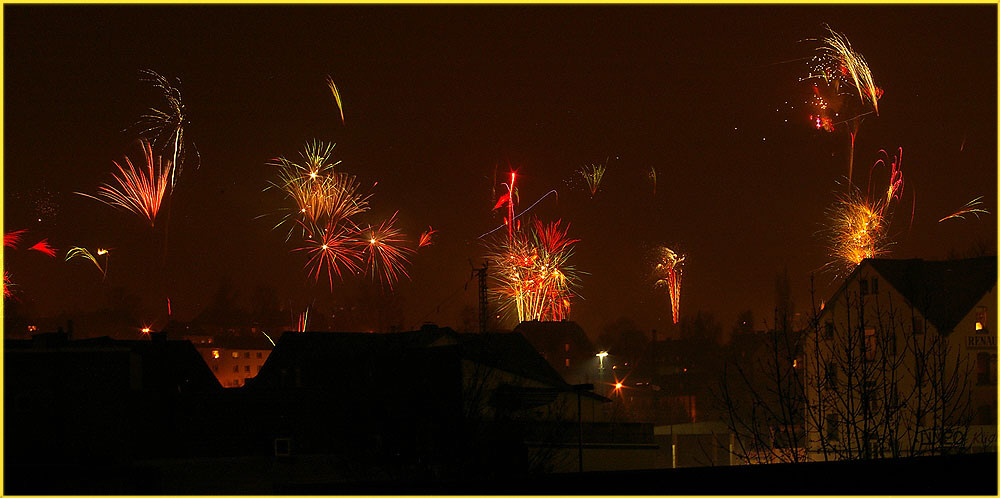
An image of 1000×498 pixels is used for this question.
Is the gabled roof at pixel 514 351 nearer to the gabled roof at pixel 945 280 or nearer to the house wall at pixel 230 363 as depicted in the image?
the gabled roof at pixel 945 280

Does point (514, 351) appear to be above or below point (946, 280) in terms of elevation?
below

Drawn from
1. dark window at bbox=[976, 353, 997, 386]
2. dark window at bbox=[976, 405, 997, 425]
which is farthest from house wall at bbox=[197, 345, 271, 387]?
dark window at bbox=[976, 405, 997, 425]

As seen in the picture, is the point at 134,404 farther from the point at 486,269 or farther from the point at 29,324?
the point at 29,324

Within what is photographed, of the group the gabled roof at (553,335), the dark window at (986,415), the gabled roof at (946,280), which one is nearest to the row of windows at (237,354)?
the gabled roof at (553,335)

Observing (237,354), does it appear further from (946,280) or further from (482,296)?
(946,280)

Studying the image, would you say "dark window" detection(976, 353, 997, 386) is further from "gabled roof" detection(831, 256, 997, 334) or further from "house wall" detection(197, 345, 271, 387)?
"house wall" detection(197, 345, 271, 387)

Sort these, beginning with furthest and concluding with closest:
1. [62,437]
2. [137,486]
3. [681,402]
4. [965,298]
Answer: [681,402]
[965,298]
[62,437]
[137,486]

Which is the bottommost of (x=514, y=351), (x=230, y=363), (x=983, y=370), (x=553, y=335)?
(x=230, y=363)

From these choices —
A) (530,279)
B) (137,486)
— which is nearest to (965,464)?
(137,486)

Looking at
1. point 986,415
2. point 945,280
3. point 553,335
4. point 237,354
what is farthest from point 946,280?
point 237,354
